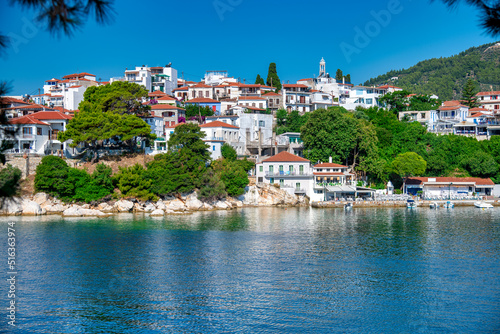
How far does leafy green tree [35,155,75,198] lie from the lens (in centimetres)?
3831

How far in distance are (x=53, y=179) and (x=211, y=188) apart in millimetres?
13347

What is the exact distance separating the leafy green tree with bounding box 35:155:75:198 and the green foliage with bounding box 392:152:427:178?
106 feet

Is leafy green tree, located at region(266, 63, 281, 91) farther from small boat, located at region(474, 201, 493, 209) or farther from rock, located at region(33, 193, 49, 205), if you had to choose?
rock, located at region(33, 193, 49, 205)

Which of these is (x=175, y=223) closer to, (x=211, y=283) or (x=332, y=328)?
(x=211, y=283)

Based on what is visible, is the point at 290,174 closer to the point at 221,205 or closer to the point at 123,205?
the point at 221,205

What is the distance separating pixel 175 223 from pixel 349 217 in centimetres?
1416

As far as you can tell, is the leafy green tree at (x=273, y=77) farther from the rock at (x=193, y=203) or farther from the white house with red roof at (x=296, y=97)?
the rock at (x=193, y=203)

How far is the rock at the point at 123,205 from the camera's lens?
127 ft

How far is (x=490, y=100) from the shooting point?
248 feet

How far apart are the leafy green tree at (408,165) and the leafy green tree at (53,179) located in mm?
32198

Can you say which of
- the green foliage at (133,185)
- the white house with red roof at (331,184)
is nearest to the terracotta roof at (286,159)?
the white house with red roof at (331,184)

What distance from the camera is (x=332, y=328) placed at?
47.7ft

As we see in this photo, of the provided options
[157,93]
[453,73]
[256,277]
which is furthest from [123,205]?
[453,73]

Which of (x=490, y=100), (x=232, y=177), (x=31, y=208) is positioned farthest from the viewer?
(x=490, y=100)
